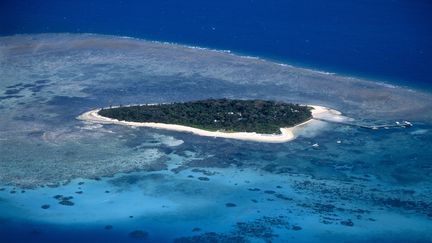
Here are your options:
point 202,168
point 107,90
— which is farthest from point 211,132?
point 107,90

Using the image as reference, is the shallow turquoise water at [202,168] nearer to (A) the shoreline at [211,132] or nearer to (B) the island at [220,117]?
(A) the shoreline at [211,132]

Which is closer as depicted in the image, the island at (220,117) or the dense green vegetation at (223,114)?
the island at (220,117)

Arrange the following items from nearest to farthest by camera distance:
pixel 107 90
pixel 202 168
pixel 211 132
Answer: pixel 202 168 → pixel 211 132 → pixel 107 90

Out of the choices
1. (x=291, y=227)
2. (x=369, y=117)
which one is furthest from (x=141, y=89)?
(x=291, y=227)

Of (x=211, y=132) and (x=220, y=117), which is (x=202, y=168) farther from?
(x=220, y=117)

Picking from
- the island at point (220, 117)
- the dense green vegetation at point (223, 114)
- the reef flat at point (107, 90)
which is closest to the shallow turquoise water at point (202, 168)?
the reef flat at point (107, 90)

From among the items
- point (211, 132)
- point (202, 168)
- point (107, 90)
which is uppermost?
point (107, 90)

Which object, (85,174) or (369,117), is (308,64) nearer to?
(369,117)
